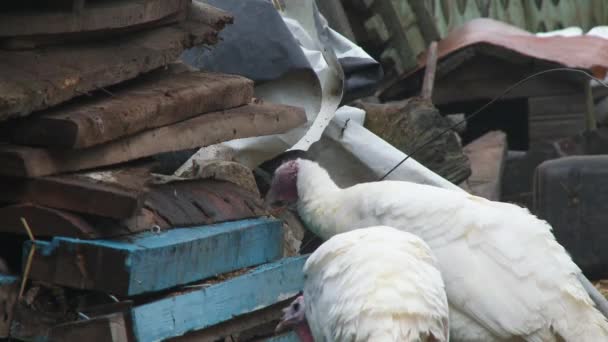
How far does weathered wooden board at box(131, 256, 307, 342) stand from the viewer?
432 cm

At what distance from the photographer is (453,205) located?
539cm

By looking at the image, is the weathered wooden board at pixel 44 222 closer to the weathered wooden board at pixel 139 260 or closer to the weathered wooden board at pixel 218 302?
the weathered wooden board at pixel 139 260

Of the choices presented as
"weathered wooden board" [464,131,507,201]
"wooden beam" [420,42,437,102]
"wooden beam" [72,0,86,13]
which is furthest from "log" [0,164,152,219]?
"wooden beam" [420,42,437,102]

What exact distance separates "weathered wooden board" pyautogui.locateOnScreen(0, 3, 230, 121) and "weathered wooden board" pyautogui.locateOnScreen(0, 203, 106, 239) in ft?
1.28

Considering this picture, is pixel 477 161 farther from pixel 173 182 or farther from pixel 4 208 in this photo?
pixel 4 208

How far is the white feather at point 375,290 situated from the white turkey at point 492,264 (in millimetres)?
411

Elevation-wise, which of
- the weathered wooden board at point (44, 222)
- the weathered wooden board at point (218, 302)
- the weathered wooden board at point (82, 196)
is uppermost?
the weathered wooden board at point (82, 196)

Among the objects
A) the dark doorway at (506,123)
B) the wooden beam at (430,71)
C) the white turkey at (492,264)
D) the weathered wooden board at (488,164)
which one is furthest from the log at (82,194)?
the dark doorway at (506,123)

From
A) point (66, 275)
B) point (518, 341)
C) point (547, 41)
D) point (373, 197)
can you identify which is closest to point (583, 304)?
point (518, 341)

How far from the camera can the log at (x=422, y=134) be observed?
7.39 metres

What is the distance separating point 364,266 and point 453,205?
1.00m

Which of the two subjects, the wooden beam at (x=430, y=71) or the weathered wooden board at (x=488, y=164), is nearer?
the weathered wooden board at (x=488, y=164)

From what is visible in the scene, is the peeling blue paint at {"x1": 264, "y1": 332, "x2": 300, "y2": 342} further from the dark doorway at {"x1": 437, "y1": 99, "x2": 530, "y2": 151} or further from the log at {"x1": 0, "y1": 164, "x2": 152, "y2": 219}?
the dark doorway at {"x1": 437, "y1": 99, "x2": 530, "y2": 151}

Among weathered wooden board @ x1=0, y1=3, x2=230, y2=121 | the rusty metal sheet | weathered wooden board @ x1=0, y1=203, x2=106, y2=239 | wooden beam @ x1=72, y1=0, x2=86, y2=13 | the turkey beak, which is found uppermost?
wooden beam @ x1=72, y1=0, x2=86, y2=13
